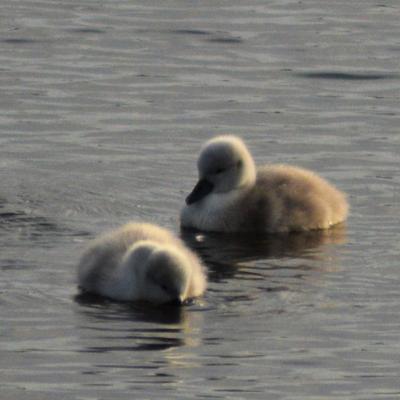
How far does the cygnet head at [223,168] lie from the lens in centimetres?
1456

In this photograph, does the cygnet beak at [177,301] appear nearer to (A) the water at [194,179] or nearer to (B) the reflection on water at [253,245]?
(A) the water at [194,179]

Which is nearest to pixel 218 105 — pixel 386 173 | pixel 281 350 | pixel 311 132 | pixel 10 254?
pixel 311 132

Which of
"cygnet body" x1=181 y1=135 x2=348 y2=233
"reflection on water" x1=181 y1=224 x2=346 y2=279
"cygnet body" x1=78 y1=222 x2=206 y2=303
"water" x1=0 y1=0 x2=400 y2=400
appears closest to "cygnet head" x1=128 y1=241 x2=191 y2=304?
"cygnet body" x1=78 y1=222 x2=206 y2=303

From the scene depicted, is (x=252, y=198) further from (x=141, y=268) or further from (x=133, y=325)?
(x=133, y=325)

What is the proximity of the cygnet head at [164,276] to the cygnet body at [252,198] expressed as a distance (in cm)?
227

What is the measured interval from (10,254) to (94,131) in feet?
12.2

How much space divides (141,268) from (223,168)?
2620 mm

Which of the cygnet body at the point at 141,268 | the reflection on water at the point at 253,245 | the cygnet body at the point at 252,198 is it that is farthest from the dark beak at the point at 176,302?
the cygnet body at the point at 252,198

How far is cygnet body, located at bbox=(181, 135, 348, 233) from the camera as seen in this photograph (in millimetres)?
14406

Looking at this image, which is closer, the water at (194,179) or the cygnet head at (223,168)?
the water at (194,179)

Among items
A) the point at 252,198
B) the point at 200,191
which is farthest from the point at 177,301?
the point at 200,191

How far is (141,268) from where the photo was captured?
1216 centimetres

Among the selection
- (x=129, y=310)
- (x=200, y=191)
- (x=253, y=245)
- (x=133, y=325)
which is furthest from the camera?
(x=200, y=191)

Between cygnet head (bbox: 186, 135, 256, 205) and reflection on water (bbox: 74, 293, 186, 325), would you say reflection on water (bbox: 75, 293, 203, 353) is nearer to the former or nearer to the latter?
reflection on water (bbox: 74, 293, 186, 325)
